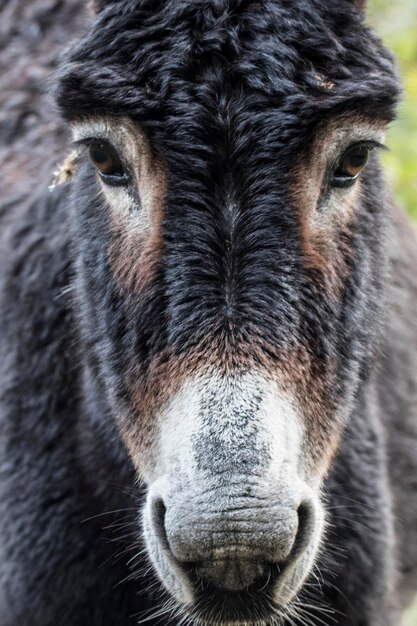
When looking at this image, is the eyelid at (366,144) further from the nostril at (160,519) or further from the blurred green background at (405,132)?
the blurred green background at (405,132)

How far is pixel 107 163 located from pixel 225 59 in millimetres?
611

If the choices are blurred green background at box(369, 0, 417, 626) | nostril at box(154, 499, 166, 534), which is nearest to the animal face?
nostril at box(154, 499, 166, 534)

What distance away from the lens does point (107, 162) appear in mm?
3742

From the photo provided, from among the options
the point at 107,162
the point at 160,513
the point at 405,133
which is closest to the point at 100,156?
the point at 107,162

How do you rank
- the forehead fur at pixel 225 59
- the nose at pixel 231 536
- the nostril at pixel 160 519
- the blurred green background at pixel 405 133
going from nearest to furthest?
1. the nose at pixel 231 536
2. the nostril at pixel 160 519
3. the forehead fur at pixel 225 59
4. the blurred green background at pixel 405 133

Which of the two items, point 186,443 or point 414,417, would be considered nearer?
point 186,443

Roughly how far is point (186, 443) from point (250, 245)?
0.67 metres

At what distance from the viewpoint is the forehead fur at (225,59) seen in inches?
133

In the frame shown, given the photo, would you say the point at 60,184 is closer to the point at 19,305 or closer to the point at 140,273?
the point at 19,305

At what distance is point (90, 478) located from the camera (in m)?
4.43

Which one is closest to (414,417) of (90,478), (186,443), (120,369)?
(90,478)

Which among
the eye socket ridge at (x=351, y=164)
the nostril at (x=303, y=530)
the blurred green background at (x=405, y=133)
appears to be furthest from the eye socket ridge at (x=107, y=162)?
the blurred green background at (x=405, y=133)

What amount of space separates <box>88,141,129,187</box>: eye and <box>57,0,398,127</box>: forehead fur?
0.57 ft

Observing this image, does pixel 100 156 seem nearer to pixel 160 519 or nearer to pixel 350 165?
pixel 350 165
